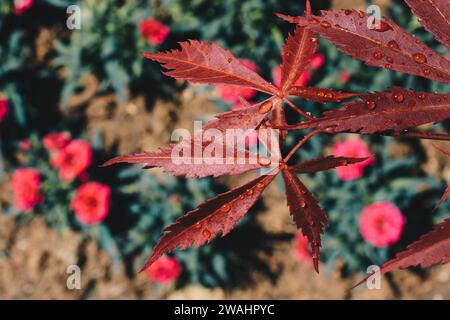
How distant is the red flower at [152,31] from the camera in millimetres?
1866

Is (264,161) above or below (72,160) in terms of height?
below

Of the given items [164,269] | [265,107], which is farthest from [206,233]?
[164,269]

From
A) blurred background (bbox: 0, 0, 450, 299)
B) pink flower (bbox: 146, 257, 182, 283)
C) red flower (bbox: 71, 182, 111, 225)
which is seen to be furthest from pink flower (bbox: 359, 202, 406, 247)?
red flower (bbox: 71, 182, 111, 225)

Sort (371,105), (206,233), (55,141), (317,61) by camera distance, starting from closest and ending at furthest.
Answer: (371,105) → (206,233) → (317,61) → (55,141)

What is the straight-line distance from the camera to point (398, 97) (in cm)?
52

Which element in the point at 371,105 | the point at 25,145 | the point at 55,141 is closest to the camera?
the point at 371,105

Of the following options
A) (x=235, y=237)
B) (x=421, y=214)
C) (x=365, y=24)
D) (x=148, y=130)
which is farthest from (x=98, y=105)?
(x=365, y=24)

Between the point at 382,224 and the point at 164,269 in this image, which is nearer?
the point at 382,224

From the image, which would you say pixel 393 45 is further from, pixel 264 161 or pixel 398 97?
pixel 264 161

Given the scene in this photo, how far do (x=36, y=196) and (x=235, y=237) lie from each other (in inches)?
36.9

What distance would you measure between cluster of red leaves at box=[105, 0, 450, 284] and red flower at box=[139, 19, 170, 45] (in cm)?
133

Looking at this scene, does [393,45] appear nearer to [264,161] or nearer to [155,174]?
[264,161]

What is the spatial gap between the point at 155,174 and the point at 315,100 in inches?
63.6

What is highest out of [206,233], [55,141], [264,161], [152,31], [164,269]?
[152,31]
